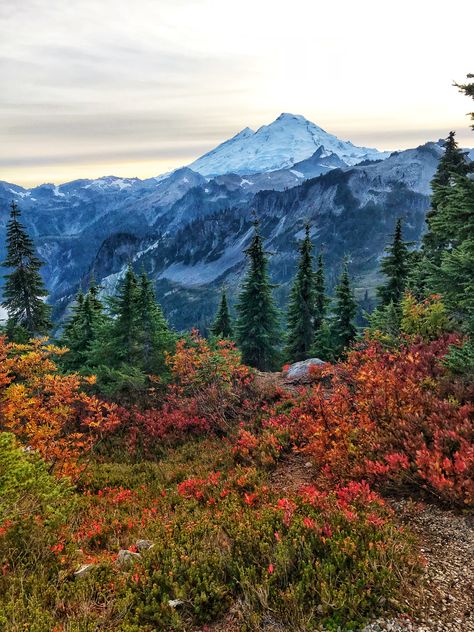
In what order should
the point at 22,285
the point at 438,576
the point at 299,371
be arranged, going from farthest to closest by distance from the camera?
the point at 22,285
the point at 299,371
the point at 438,576

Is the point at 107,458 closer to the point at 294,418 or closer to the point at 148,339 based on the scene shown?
the point at 294,418

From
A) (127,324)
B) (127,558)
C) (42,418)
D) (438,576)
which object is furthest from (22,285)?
(438,576)

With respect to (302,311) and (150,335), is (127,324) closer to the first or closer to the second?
(150,335)

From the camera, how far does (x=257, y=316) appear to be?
3462 cm

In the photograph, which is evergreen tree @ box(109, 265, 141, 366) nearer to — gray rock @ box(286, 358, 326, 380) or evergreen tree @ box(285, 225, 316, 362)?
gray rock @ box(286, 358, 326, 380)

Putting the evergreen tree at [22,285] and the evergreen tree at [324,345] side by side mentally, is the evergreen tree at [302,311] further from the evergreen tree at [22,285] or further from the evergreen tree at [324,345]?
the evergreen tree at [22,285]

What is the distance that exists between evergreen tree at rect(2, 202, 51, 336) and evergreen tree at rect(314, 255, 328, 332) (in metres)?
23.4

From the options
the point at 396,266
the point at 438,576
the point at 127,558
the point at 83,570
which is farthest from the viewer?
the point at 396,266

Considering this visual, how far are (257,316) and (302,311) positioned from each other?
4.15 meters

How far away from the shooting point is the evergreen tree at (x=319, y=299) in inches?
1427

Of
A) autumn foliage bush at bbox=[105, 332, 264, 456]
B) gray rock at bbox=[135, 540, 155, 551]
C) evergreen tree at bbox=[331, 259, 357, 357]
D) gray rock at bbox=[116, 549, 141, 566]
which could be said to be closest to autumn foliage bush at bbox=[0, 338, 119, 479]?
autumn foliage bush at bbox=[105, 332, 264, 456]

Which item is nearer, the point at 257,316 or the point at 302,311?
the point at 257,316

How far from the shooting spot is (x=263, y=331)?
3475cm

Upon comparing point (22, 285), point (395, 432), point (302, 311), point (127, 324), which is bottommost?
point (302, 311)
